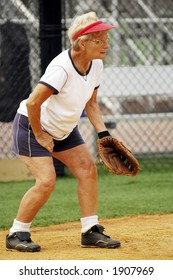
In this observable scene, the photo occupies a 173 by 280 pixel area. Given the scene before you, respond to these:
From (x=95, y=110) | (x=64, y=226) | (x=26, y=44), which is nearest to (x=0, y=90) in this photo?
(x=26, y=44)

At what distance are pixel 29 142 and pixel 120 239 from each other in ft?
3.50

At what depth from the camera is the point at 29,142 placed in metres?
6.43

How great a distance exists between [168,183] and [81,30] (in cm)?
439

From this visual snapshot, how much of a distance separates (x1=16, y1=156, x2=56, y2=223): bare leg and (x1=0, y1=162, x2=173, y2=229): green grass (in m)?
1.44

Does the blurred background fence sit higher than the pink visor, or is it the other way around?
the pink visor

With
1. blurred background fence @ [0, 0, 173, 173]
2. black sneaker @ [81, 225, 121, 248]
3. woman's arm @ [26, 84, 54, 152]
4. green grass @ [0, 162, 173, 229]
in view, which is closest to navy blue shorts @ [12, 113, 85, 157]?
woman's arm @ [26, 84, 54, 152]

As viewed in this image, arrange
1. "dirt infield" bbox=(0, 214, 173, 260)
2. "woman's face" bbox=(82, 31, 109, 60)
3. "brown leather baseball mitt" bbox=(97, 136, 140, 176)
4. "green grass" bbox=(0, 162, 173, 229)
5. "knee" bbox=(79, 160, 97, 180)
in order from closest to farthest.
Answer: "dirt infield" bbox=(0, 214, 173, 260)
"woman's face" bbox=(82, 31, 109, 60)
"knee" bbox=(79, 160, 97, 180)
"brown leather baseball mitt" bbox=(97, 136, 140, 176)
"green grass" bbox=(0, 162, 173, 229)

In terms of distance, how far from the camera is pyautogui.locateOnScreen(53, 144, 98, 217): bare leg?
21.3 ft

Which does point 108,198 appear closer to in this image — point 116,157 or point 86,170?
point 116,157

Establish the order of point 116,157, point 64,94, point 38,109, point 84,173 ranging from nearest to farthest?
point 38,109 < point 64,94 < point 84,173 < point 116,157

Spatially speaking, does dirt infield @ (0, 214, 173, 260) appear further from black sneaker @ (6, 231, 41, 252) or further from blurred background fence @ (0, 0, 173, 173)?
blurred background fence @ (0, 0, 173, 173)

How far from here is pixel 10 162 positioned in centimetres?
1083

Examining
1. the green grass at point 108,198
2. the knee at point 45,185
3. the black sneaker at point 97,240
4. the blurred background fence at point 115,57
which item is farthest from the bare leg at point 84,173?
the blurred background fence at point 115,57

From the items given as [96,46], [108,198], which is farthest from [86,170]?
[108,198]
